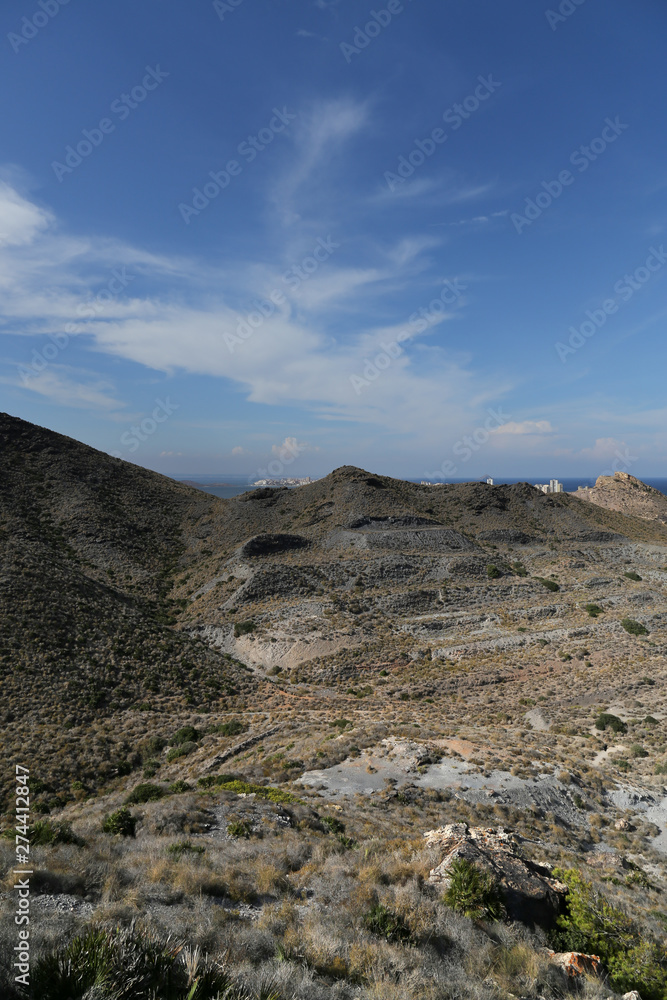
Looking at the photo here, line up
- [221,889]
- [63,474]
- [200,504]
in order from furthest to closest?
[200,504]
[63,474]
[221,889]

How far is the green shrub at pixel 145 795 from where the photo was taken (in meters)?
15.7

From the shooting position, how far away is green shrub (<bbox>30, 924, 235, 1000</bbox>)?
15.7ft

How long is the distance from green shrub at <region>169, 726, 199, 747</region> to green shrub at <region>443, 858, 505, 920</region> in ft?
58.4

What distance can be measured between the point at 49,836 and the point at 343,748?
1348cm

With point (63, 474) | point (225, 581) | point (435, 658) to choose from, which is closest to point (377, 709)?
point (435, 658)

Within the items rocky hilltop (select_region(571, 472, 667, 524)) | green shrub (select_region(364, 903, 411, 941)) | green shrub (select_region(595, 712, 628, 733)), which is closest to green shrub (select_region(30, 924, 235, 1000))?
green shrub (select_region(364, 903, 411, 941))

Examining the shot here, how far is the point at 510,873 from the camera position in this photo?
31.9ft

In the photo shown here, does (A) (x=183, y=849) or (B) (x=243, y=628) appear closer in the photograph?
(A) (x=183, y=849)

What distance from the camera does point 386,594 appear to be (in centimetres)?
4672

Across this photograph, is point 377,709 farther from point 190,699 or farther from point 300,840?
point 300,840

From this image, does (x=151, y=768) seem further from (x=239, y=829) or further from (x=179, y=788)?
(x=239, y=829)

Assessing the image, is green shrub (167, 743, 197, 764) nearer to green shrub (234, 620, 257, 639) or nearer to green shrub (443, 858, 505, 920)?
green shrub (443, 858, 505, 920)

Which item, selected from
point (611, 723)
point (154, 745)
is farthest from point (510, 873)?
point (154, 745)

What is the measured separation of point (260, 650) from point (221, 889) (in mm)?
30316
